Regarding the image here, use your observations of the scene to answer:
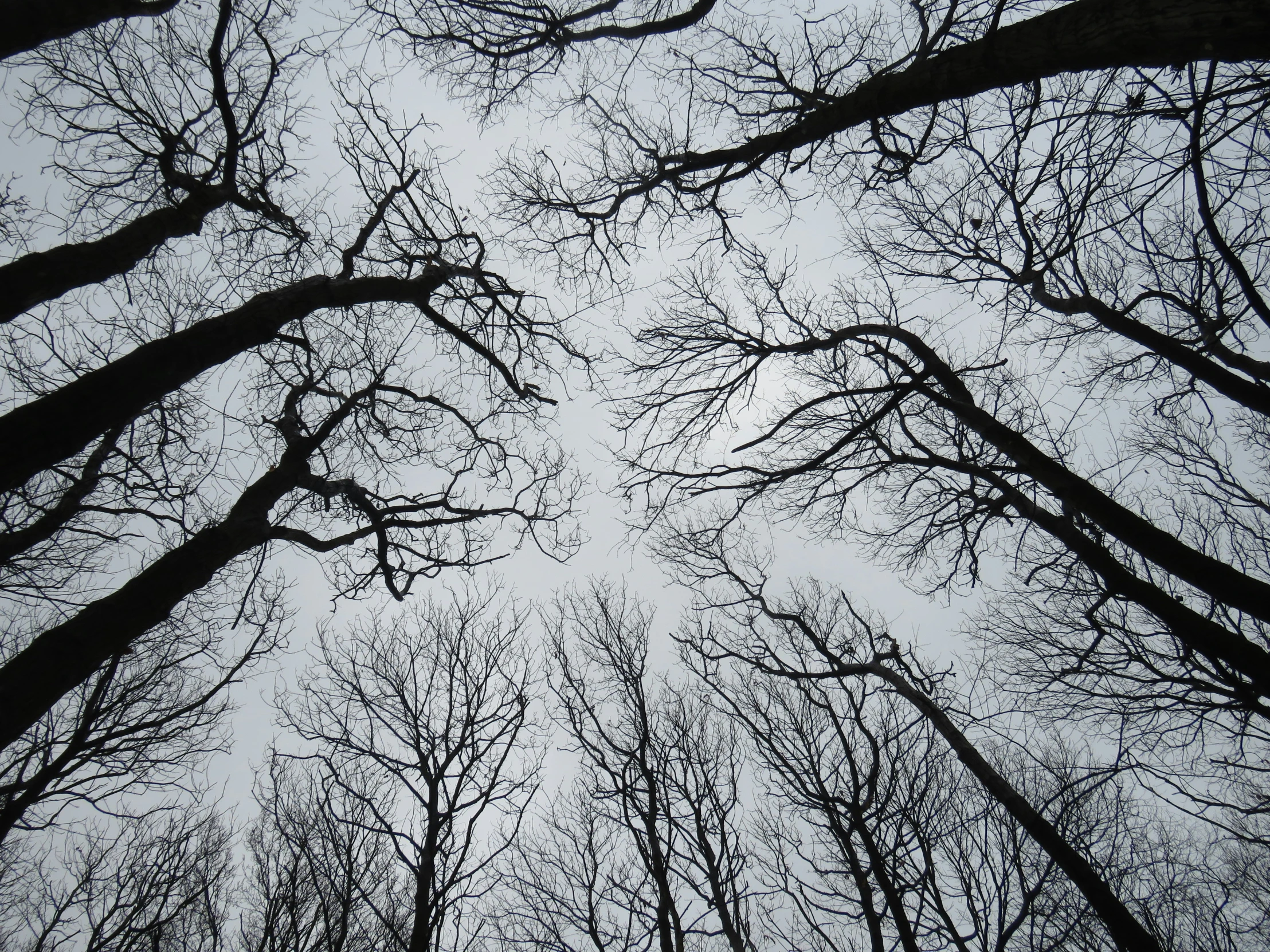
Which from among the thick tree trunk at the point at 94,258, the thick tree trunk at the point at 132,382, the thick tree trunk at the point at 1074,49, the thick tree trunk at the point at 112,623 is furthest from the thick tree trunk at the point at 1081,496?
the thick tree trunk at the point at 94,258

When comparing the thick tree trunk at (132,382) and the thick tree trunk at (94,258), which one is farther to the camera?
the thick tree trunk at (94,258)

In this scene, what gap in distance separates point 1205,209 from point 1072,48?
247 centimetres

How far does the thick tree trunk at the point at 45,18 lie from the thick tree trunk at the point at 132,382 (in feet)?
5.38

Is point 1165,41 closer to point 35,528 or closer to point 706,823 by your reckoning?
point 35,528

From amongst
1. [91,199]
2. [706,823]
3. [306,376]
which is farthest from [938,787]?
[91,199]

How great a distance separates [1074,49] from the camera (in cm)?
277

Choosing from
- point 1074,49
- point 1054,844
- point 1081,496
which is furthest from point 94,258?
point 1054,844

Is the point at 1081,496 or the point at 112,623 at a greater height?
the point at 1081,496

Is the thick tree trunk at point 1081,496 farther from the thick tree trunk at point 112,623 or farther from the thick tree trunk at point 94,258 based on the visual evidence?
the thick tree trunk at point 94,258

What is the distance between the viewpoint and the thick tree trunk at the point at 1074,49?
8.08 feet

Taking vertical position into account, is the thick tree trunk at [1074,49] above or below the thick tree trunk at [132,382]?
above

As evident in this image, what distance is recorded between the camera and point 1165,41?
2.57m

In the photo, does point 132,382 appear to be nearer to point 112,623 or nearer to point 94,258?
point 112,623

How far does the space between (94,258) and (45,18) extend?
55.5 inches
